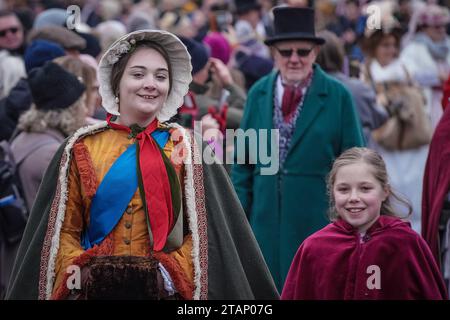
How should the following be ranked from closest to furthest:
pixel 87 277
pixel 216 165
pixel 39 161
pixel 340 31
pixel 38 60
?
pixel 87 277, pixel 216 165, pixel 39 161, pixel 38 60, pixel 340 31

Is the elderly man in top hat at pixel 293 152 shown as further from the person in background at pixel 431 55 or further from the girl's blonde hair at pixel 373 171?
the person in background at pixel 431 55

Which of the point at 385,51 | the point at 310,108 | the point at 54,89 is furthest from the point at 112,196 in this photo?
the point at 385,51

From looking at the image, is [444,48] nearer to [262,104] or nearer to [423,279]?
[262,104]

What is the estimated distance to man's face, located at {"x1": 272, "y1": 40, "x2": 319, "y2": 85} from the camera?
783 centimetres

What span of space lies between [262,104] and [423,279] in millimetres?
2479

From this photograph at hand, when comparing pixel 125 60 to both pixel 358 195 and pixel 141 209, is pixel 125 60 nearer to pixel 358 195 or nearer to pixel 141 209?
pixel 141 209

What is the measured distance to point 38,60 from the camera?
912 cm

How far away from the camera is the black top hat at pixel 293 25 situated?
26.2 ft

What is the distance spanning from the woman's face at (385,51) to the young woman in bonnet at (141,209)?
20.4 ft

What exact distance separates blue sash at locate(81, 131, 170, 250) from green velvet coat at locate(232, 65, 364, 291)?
2375 mm

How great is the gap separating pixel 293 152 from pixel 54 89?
5.58 ft

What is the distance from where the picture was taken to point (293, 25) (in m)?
8.09

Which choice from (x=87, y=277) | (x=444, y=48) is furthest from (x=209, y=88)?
(x=444, y=48)
